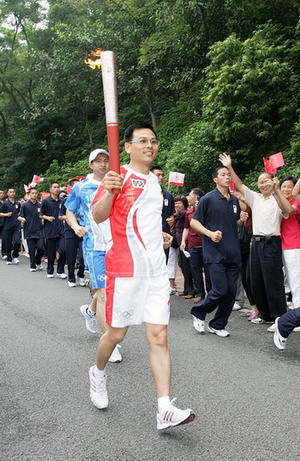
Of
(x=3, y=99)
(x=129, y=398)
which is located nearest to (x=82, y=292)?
(x=129, y=398)

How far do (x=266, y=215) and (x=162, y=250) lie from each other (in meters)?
2.93

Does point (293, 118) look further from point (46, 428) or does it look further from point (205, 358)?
point (46, 428)

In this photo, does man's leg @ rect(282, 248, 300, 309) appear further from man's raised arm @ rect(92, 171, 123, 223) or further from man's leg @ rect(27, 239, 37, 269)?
man's leg @ rect(27, 239, 37, 269)

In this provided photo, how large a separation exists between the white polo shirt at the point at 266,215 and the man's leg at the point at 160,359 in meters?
3.14

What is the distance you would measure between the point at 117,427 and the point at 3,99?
3536cm

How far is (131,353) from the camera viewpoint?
17.4ft

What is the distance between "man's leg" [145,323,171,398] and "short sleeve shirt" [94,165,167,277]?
1.26 ft

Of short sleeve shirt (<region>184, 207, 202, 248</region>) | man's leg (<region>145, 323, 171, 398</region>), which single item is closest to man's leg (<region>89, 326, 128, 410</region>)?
man's leg (<region>145, 323, 171, 398</region>)

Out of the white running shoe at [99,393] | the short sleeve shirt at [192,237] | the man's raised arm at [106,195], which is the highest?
the man's raised arm at [106,195]

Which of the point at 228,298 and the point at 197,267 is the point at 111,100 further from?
the point at 197,267

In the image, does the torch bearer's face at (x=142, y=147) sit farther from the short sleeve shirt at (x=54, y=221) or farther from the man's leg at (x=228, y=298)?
the short sleeve shirt at (x=54, y=221)

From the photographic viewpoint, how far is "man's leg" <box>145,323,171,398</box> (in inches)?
129

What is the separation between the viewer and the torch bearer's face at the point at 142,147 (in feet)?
11.6

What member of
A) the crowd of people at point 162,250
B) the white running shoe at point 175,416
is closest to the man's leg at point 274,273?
the crowd of people at point 162,250
